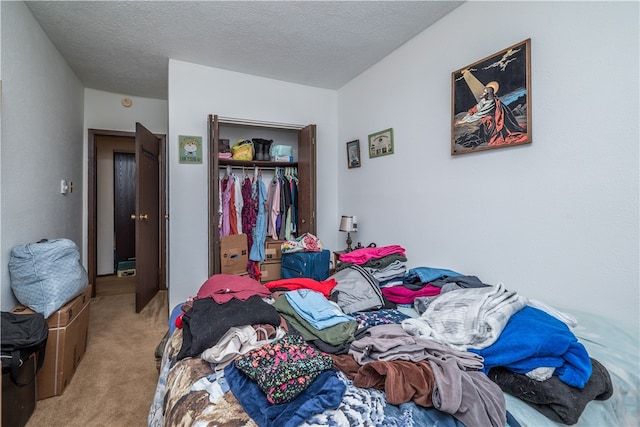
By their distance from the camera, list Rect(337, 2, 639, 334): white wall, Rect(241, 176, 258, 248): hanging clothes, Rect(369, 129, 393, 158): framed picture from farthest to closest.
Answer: Rect(241, 176, 258, 248): hanging clothes, Rect(369, 129, 393, 158): framed picture, Rect(337, 2, 639, 334): white wall

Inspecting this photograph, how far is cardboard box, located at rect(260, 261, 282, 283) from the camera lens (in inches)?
131

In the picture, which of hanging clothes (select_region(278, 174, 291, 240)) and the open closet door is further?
hanging clothes (select_region(278, 174, 291, 240))

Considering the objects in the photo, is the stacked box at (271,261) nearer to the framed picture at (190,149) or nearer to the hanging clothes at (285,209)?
the hanging clothes at (285,209)

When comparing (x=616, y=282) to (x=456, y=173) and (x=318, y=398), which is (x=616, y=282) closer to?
(x=456, y=173)

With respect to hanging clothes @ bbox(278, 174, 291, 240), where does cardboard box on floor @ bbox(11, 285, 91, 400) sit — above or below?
below

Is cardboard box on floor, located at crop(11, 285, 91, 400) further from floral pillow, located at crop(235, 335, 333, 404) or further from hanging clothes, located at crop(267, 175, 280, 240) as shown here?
hanging clothes, located at crop(267, 175, 280, 240)

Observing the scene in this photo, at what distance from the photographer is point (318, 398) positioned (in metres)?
0.84

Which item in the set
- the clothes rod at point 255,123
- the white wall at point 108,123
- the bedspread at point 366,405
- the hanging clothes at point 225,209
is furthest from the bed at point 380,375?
the white wall at point 108,123

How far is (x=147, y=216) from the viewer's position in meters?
3.45

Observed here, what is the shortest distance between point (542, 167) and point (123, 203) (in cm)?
543

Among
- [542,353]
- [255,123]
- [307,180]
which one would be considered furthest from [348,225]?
[542,353]

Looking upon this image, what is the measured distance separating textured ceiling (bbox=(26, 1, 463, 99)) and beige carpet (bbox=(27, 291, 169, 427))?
2.66 metres

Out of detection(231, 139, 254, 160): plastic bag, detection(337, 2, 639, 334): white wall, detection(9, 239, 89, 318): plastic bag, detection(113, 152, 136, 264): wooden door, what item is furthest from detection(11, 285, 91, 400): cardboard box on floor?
detection(113, 152, 136, 264): wooden door

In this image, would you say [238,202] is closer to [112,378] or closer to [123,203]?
[112,378]
